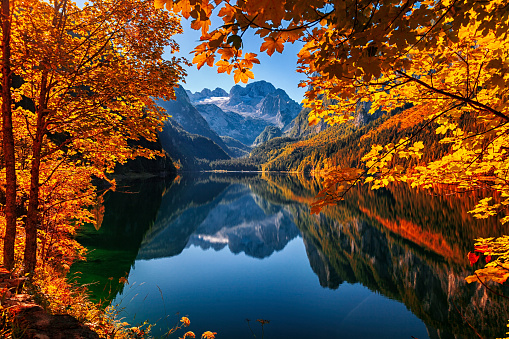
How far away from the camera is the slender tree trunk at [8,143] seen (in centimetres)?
593

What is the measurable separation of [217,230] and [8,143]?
44104 millimetres

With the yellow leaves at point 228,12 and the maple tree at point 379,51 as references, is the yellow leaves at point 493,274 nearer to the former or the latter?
the maple tree at point 379,51

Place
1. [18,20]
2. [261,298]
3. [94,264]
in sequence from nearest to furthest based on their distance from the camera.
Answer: [18,20]
[261,298]
[94,264]

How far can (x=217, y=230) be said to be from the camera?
→ 48.4m

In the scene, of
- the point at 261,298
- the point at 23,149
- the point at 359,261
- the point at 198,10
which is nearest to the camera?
the point at 198,10

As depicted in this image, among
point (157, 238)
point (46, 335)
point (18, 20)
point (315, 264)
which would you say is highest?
point (18, 20)

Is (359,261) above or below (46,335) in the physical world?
below

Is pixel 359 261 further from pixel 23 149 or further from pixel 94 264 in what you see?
pixel 23 149

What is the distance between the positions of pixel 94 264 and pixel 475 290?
25613 mm

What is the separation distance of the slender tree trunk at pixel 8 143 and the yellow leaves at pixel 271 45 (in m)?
6.85

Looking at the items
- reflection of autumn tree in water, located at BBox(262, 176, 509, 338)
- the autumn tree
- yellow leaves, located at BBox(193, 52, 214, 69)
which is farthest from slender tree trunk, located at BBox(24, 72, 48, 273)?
reflection of autumn tree in water, located at BBox(262, 176, 509, 338)

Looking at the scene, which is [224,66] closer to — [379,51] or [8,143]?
[379,51]

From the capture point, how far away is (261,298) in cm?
1495

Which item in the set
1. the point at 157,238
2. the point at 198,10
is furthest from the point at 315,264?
the point at 198,10
